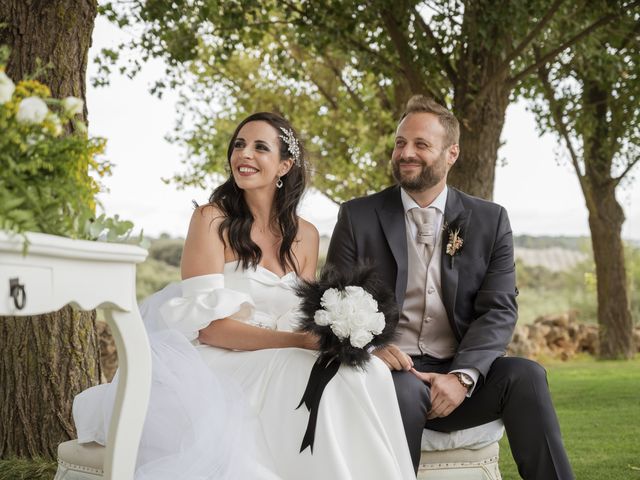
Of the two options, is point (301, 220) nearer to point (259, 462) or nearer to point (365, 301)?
point (365, 301)

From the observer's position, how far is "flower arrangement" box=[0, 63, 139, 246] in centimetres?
202

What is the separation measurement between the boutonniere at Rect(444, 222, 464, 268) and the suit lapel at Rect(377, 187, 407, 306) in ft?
0.63

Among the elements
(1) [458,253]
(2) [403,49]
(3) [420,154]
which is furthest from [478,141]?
(1) [458,253]

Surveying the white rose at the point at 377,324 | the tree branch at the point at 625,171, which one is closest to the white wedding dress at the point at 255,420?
the white rose at the point at 377,324

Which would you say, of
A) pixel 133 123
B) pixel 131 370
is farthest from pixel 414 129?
pixel 133 123

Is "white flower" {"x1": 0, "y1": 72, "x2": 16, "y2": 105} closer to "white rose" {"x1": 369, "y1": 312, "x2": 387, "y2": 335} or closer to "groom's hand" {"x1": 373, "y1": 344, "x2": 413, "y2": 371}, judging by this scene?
"white rose" {"x1": 369, "y1": 312, "x2": 387, "y2": 335}

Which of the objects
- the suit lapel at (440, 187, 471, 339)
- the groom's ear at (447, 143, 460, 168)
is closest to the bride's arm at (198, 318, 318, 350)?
the suit lapel at (440, 187, 471, 339)

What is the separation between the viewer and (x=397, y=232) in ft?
12.8

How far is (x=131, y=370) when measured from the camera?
2.38 m

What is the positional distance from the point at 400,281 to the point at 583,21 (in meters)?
5.02

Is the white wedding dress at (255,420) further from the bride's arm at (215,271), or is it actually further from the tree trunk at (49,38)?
the tree trunk at (49,38)

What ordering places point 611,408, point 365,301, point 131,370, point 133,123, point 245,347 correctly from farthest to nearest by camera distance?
point 133,123, point 611,408, point 245,347, point 365,301, point 131,370

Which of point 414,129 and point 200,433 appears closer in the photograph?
point 200,433

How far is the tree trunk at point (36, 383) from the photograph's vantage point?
14.4 ft
